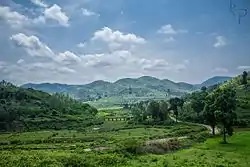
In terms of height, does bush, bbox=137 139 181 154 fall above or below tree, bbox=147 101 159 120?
below

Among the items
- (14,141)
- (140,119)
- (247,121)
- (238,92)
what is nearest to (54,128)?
(140,119)

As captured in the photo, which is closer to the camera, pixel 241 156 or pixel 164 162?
pixel 164 162

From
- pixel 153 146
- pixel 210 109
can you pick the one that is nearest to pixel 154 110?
pixel 210 109

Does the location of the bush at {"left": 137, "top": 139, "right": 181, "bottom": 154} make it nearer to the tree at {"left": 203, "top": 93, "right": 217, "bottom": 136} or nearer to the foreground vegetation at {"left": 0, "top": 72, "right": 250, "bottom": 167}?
the foreground vegetation at {"left": 0, "top": 72, "right": 250, "bottom": 167}

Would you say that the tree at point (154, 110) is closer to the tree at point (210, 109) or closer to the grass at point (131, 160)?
the tree at point (210, 109)

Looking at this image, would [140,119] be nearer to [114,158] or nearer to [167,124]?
[167,124]

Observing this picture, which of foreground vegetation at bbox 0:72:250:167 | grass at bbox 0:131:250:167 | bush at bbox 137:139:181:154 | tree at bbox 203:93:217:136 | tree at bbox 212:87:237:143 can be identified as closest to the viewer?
grass at bbox 0:131:250:167

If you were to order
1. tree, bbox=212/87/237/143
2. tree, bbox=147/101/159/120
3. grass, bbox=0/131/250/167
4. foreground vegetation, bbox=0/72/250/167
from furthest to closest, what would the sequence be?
tree, bbox=147/101/159/120
tree, bbox=212/87/237/143
foreground vegetation, bbox=0/72/250/167
grass, bbox=0/131/250/167

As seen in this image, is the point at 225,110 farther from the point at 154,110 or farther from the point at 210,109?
the point at 154,110

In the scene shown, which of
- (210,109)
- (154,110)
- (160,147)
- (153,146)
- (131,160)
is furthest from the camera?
(154,110)

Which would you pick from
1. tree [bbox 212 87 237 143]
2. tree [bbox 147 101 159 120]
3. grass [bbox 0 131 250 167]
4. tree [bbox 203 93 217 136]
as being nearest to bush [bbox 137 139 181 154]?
grass [bbox 0 131 250 167]

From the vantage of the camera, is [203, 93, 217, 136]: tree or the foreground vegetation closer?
the foreground vegetation

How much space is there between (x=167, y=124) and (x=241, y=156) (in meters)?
78.8

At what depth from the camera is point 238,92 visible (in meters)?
199
